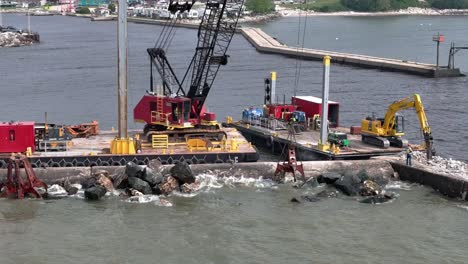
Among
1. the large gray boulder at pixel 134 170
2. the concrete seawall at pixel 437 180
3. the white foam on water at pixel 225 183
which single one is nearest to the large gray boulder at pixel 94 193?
the large gray boulder at pixel 134 170

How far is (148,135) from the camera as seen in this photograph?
36844mm

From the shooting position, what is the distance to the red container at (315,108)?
138 feet

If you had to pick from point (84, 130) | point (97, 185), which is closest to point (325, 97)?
point (97, 185)

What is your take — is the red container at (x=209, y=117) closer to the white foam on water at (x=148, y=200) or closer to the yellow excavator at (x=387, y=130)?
the yellow excavator at (x=387, y=130)

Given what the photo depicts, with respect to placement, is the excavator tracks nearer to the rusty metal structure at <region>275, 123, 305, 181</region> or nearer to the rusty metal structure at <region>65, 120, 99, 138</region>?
the rusty metal structure at <region>275, 123, 305, 181</region>

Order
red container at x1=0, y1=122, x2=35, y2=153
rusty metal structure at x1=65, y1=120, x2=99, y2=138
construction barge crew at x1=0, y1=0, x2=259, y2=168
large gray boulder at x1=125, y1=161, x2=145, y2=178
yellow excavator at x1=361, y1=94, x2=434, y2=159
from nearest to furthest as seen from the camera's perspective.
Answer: large gray boulder at x1=125, y1=161, x2=145, y2=178, red container at x1=0, y1=122, x2=35, y2=153, construction barge crew at x1=0, y1=0, x2=259, y2=168, yellow excavator at x1=361, y1=94, x2=434, y2=159, rusty metal structure at x1=65, y1=120, x2=99, y2=138

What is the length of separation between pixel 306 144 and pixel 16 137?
47.1 ft

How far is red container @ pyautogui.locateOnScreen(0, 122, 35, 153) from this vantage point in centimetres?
3353

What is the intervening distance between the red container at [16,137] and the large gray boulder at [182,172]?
7314mm

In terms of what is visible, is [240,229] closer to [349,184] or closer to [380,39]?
[349,184]

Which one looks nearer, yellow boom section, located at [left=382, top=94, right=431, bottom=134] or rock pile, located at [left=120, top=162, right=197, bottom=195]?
rock pile, located at [left=120, top=162, right=197, bottom=195]

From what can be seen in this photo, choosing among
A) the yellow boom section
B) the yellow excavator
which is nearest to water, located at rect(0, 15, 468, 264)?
the yellow boom section

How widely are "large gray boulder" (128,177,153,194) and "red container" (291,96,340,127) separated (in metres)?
14.2

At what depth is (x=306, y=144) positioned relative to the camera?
37.2m
